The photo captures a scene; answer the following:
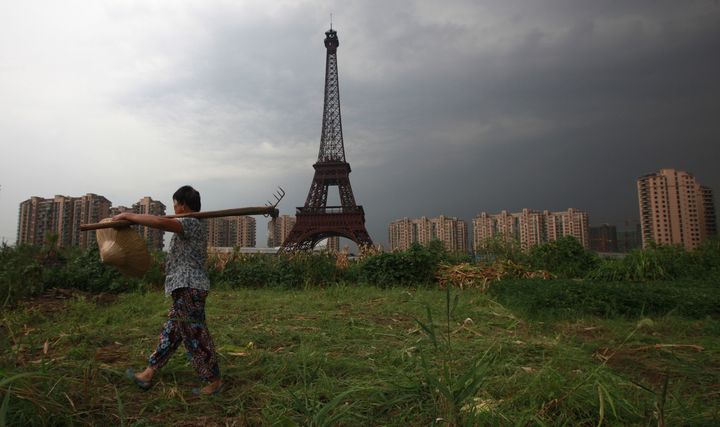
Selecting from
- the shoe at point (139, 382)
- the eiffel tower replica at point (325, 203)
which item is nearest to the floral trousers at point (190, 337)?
the shoe at point (139, 382)

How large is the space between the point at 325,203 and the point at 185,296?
2641cm

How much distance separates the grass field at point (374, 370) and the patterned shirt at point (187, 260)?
2.11ft

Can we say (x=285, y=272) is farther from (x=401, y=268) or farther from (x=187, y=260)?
(x=187, y=260)

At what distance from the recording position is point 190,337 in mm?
2387

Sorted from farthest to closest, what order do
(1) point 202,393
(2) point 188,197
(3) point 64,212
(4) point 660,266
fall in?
1. (3) point 64,212
2. (4) point 660,266
3. (2) point 188,197
4. (1) point 202,393

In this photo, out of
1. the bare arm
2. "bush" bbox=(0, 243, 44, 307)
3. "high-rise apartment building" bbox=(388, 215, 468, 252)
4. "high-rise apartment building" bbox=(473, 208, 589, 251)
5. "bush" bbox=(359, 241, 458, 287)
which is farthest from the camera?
"high-rise apartment building" bbox=(388, 215, 468, 252)

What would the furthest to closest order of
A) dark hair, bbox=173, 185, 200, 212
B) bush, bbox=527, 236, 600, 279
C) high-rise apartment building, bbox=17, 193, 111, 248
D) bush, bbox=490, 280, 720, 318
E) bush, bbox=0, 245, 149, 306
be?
high-rise apartment building, bbox=17, 193, 111, 248
bush, bbox=527, 236, 600, 279
bush, bbox=0, 245, 149, 306
bush, bbox=490, 280, 720, 318
dark hair, bbox=173, 185, 200, 212

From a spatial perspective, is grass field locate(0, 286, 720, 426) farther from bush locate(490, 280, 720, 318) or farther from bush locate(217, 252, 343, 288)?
bush locate(217, 252, 343, 288)

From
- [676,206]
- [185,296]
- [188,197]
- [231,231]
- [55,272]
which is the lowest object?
[55,272]

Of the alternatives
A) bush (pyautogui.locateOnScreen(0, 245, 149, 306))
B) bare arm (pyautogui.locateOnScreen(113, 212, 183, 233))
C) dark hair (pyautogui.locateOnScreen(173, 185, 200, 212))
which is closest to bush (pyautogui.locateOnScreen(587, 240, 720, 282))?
dark hair (pyautogui.locateOnScreen(173, 185, 200, 212))

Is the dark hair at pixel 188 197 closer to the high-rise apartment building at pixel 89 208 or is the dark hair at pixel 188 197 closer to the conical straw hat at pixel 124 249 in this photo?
the conical straw hat at pixel 124 249

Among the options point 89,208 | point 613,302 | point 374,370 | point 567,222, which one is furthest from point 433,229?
point 374,370

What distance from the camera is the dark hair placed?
2559 millimetres

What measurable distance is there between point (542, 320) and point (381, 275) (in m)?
4.12
